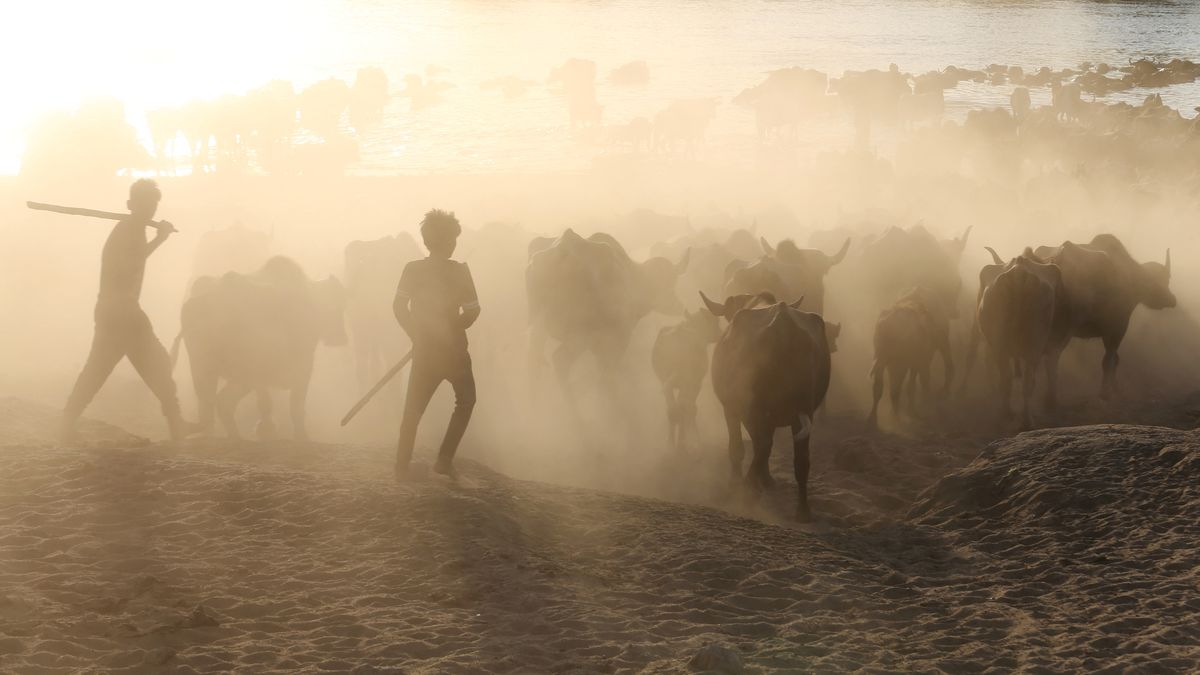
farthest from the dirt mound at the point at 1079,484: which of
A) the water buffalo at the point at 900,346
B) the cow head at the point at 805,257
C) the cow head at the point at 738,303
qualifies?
the cow head at the point at 805,257

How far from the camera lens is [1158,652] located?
6.53m

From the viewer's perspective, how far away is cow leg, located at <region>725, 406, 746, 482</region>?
11406 millimetres

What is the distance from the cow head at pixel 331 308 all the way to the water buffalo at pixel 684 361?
4.01 meters

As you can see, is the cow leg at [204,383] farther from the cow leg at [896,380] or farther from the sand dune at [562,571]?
the cow leg at [896,380]

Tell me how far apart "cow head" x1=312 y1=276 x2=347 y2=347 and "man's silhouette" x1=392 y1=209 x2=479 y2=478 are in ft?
18.5

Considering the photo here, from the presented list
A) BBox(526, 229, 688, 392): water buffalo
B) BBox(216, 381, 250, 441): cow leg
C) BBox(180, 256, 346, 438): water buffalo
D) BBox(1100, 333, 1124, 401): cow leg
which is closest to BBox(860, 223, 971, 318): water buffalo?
BBox(1100, 333, 1124, 401): cow leg

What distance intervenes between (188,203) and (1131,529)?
38896 mm

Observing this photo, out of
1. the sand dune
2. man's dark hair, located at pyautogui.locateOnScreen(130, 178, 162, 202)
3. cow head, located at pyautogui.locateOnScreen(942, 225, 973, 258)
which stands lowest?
the sand dune

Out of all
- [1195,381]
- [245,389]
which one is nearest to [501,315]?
[245,389]

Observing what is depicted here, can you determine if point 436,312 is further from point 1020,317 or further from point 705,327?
point 1020,317

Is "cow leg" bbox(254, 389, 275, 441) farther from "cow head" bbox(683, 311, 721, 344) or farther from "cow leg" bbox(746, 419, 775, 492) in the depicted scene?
"cow leg" bbox(746, 419, 775, 492)

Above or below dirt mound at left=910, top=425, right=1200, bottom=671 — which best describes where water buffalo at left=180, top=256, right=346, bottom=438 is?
above

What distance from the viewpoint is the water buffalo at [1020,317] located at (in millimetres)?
14414

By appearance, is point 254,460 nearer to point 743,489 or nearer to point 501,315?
point 743,489
